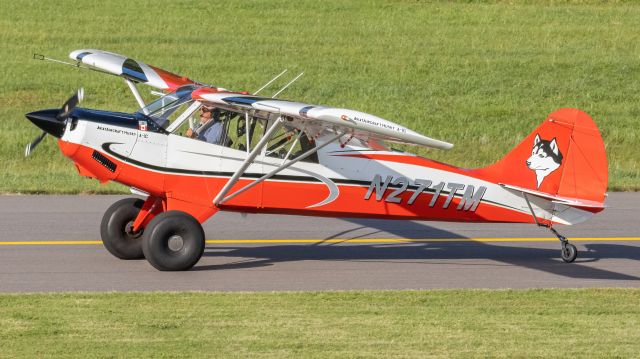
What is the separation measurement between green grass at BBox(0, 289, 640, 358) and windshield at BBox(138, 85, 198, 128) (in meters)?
2.42

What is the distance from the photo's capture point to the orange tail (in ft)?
44.2

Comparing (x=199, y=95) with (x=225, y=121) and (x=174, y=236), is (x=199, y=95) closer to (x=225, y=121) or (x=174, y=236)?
(x=225, y=121)

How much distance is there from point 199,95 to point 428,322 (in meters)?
4.18

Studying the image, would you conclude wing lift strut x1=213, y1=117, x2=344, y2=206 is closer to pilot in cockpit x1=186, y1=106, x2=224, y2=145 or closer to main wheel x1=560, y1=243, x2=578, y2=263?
pilot in cockpit x1=186, y1=106, x2=224, y2=145

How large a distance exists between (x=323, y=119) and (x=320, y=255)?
11.0 ft

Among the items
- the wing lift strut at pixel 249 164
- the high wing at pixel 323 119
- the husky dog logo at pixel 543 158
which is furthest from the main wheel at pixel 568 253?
the wing lift strut at pixel 249 164

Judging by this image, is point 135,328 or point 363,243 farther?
point 363,243

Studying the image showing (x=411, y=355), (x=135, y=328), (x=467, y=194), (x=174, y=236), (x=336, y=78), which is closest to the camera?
(x=411, y=355)

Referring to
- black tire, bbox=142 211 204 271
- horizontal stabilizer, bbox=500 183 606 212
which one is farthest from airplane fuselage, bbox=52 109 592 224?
black tire, bbox=142 211 204 271

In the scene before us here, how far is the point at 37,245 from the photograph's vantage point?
581 inches

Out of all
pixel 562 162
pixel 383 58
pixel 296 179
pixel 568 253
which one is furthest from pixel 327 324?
pixel 383 58

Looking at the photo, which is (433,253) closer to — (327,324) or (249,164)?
(249,164)

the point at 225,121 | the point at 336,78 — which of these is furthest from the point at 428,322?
the point at 336,78

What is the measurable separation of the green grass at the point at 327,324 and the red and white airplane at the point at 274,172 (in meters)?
1.55
